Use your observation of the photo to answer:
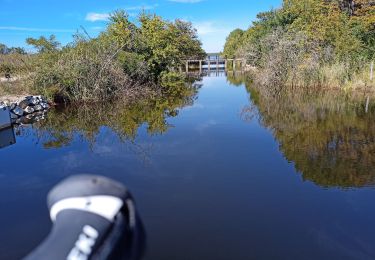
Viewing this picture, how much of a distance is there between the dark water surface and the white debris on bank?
100 centimetres

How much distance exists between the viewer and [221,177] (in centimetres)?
658

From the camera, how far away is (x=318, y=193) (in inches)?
226

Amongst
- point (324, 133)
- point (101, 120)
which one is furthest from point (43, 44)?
point (324, 133)

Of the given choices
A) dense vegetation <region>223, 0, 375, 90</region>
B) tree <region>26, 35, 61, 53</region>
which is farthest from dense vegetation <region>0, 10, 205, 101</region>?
dense vegetation <region>223, 0, 375, 90</region>

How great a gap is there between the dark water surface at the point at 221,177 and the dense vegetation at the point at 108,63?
3.86 meters

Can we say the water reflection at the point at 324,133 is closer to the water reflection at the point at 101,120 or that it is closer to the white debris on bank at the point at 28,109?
the water reflection at the point at 101,120

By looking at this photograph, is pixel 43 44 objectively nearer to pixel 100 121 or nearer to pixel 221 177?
pixel 100 121

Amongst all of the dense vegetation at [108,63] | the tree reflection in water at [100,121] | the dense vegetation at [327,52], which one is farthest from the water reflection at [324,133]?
the dense vegetation at [108,63]

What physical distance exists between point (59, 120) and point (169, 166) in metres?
6.81

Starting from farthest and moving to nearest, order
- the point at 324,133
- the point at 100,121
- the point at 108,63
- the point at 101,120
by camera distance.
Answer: the point at 108,63
the point at 101,120
the point at 100,121
the point at 324,133

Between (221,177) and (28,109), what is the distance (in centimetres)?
1010

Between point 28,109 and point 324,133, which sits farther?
point 28,109

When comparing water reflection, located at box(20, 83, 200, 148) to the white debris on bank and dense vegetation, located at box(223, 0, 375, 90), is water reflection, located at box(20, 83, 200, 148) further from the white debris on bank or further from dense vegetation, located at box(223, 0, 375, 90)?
dense vegetation, located at box(223, 0, 375, 90)

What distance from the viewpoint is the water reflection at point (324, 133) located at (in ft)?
21.9
